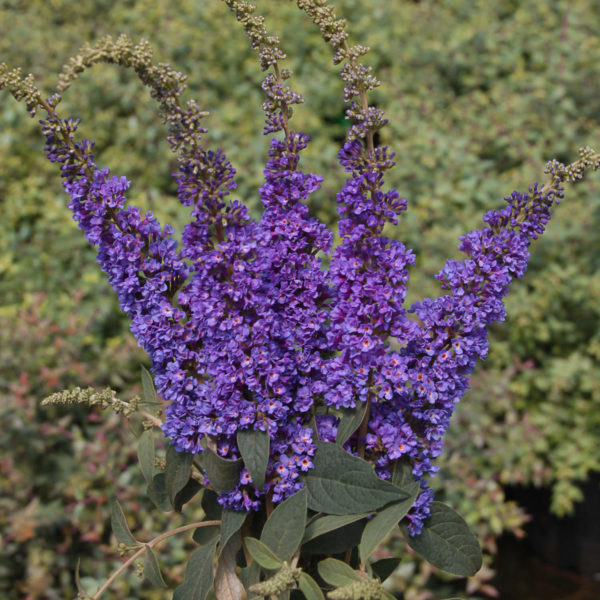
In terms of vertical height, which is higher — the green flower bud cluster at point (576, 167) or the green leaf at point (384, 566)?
the green flower bud cluster at point (576, 167)

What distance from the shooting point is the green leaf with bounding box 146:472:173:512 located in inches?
37.4

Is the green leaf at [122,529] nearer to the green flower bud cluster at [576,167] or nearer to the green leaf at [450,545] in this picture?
the green leaf at [450,545]

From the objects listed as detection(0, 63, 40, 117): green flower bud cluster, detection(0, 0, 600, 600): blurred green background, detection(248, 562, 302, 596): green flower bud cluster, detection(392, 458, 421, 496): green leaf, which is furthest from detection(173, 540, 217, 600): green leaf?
detection(0, 0, 600, 600): blurred green background

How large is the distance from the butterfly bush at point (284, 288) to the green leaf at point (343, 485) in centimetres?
2

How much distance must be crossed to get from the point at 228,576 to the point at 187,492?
0.39 ft

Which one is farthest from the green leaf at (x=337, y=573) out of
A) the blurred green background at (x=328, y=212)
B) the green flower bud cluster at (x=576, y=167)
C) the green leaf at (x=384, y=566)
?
the blurred green background at (x=328, y=212)

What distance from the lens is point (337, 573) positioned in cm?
81

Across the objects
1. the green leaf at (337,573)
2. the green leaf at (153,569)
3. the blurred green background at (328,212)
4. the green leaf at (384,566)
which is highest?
the blurred green background at (328,212)

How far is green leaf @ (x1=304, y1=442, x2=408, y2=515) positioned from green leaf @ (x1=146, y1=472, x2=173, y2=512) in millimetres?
225

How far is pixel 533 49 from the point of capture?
345 cm

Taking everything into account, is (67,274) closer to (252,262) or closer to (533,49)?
(252,262)

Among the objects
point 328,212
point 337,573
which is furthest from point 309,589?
point 328,212

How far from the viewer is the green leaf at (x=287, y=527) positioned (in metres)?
0.78

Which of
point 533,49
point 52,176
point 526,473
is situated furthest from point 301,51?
point 526,473
